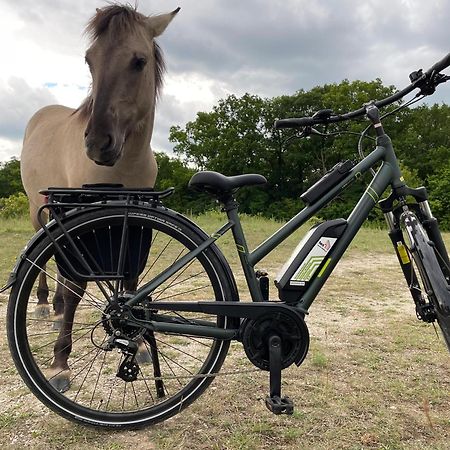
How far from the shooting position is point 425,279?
7.67ft

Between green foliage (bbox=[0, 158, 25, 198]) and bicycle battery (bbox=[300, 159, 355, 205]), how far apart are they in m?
57.9

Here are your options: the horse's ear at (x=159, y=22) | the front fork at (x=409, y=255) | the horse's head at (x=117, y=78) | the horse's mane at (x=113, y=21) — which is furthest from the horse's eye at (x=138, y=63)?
the front fork at (x=409, y=255)

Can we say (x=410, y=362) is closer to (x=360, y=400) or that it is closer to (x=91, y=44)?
(x=360, y=400)

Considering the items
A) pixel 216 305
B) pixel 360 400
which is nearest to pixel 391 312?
pixel 360 400

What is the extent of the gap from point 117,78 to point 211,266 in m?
1.33

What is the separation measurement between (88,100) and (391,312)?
3.75 meters

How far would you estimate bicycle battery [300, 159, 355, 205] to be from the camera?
2.34 m

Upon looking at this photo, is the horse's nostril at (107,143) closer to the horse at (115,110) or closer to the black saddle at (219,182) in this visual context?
the horse at (115,110)

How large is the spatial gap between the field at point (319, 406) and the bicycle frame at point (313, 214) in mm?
610

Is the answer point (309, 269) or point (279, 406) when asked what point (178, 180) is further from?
point (279, 406)

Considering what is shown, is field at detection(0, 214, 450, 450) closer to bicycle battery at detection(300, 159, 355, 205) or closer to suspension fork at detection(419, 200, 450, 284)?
suspension fork at detection(419, 200, 450, 284)

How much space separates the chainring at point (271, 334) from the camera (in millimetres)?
2273

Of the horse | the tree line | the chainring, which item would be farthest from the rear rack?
the tree line

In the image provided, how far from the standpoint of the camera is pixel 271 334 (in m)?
2.27
